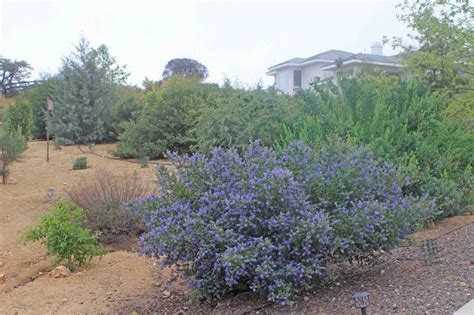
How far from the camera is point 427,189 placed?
598 cm

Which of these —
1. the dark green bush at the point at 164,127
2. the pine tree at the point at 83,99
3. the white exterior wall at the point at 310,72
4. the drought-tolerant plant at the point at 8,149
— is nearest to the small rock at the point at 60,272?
the drought-tolerant plant at the point at 8,149

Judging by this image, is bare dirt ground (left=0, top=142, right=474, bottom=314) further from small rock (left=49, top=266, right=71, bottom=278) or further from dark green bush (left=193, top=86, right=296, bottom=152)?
dark green bush (left=193, top=86, right=296, bottom=152)

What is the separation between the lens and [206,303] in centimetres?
408

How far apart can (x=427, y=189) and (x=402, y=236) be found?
2083mm

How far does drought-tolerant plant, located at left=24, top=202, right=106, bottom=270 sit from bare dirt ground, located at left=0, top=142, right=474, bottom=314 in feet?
0.61

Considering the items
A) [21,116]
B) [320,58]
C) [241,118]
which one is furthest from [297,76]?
[241,118]

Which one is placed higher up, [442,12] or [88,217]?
[442,12]

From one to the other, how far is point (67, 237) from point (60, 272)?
0.39 metres

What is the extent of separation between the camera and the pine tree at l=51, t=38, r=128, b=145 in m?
18.9

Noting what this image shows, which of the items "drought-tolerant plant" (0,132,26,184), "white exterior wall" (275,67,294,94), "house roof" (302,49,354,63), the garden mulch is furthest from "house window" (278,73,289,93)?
the garden mulch

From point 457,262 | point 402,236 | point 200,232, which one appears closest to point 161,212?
point 200,232

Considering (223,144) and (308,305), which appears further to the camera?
(223,144)

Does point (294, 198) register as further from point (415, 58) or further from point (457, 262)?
point (415, 58)

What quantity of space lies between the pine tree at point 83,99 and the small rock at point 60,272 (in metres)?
13.5
